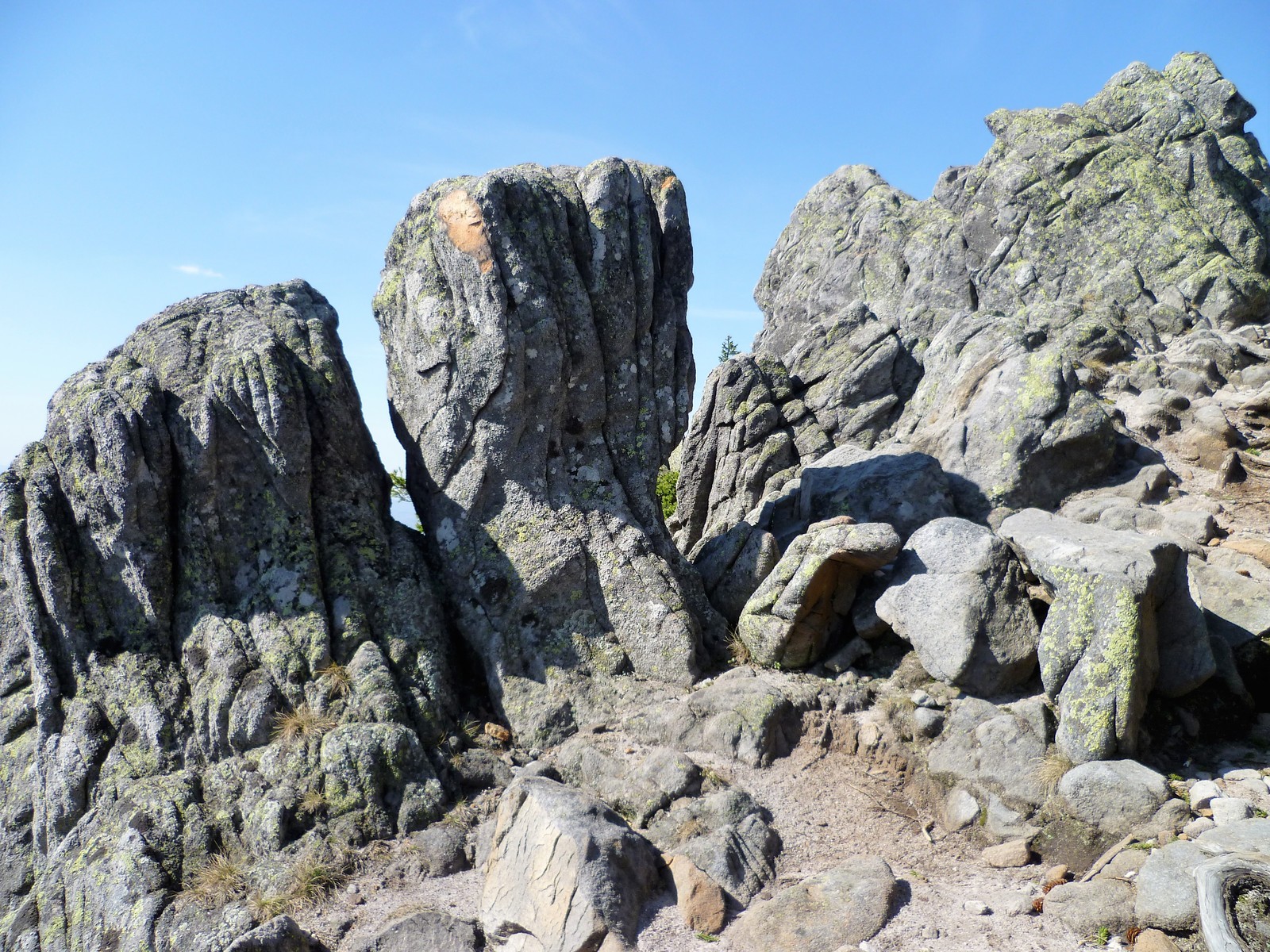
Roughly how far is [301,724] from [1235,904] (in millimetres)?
12897

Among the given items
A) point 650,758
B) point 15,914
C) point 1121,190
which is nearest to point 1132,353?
point 1121,190

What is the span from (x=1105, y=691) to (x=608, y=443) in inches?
405

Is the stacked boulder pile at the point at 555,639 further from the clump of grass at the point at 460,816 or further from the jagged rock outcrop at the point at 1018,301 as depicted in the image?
the jagged rock outcrop at the point at 1018,301

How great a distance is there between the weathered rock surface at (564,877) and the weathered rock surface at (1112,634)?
6.80 m

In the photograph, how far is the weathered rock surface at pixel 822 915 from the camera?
33.9 ft

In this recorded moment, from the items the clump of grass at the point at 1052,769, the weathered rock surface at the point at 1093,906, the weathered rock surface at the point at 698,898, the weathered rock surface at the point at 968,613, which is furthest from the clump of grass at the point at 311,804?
the clump of grass at the point at 1052,769

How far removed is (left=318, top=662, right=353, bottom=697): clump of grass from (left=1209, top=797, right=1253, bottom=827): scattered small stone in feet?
43.1

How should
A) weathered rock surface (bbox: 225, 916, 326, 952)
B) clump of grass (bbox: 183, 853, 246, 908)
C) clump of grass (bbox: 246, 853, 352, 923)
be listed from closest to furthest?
1. weathered rock surface (bbox: 225, 916, 326, 952)
2. clump of grass (bbox: 246, 853, 352, 923)
3. clump of grass (bbox: 183, 853, 246, 908)

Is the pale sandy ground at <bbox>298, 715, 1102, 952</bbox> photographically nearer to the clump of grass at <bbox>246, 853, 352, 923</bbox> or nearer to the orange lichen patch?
the clump of grass at <bbox>246, 853, 352, 923</bbox>

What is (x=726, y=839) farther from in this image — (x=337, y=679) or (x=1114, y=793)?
(x=337, y=679)

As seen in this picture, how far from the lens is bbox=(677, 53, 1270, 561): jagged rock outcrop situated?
21.4 metres

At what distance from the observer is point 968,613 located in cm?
1430

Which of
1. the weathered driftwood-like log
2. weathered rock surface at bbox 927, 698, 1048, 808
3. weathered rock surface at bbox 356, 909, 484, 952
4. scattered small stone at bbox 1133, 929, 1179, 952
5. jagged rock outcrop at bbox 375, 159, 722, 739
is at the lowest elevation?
scattered small stone at bbox 1133, 929, 1179, 952

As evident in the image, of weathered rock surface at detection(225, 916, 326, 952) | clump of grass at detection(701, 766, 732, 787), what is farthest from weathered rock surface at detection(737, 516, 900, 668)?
weathered rock surface at detection(225, 916, 326, 952)
